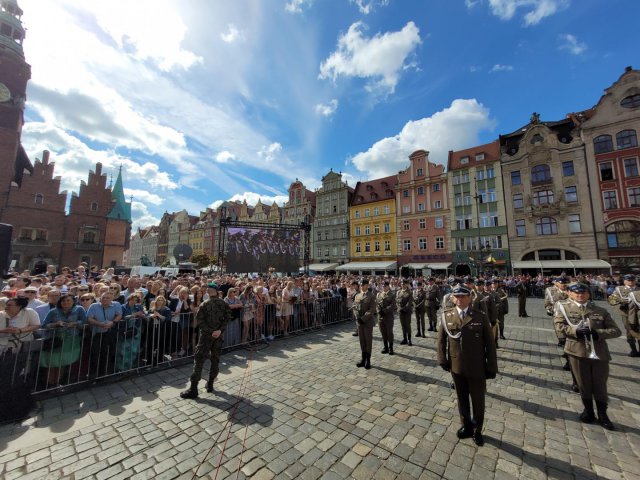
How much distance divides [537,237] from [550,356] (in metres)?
29.8

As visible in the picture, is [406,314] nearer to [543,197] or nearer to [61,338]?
[61,338]

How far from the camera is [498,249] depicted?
32.3 m

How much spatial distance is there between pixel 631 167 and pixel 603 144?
338cm

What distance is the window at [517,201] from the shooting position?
32.0 m

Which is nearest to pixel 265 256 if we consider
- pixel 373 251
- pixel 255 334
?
pixel 255 334

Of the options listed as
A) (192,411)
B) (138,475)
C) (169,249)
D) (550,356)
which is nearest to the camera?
(138,475)

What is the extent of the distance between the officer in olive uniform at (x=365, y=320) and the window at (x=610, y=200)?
3462 cm

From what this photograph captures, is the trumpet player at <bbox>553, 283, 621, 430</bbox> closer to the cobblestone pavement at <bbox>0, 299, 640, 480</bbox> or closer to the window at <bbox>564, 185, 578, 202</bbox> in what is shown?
the cobblestone pavement at <bbox>0, 299, 640, 480</bbox>

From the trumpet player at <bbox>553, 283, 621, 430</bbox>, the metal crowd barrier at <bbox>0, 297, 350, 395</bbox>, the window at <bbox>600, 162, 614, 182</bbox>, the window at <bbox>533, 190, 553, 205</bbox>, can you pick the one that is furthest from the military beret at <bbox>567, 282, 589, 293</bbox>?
the window at <bbox>600, 162, 614, 182</bbox>

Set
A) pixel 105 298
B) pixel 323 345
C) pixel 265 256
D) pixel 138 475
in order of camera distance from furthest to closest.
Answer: pixel 265 256 < pixel 323 345 < pixel 105 298 < pixel 138 475

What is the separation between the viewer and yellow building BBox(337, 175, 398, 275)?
4109cm

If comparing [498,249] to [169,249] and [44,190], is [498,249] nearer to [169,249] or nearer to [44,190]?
[44,190]

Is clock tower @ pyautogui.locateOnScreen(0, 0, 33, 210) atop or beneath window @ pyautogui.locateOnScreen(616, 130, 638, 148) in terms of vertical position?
atop

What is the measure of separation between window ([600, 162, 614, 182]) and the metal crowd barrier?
3776 centimetres
